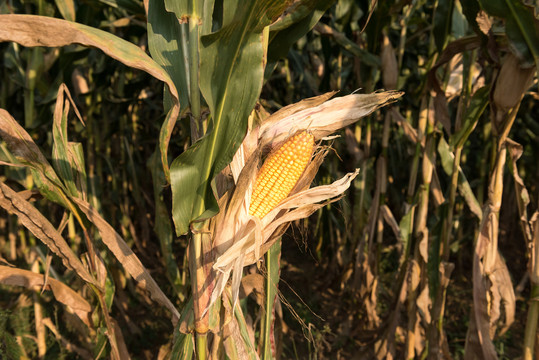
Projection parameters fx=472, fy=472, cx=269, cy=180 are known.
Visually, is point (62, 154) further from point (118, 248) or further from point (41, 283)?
point (41, 283)

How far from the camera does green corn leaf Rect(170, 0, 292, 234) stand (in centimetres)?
112

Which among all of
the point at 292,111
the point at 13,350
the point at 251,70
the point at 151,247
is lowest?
the point at 151,247

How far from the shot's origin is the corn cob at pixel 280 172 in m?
1.23

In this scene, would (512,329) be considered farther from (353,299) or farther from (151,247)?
(151,247)

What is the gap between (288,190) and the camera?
1267mm

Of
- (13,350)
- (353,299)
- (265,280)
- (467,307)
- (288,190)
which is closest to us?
(288,190)

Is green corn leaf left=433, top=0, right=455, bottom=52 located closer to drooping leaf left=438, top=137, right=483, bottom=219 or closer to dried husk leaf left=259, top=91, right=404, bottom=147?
drooping leaf left=438, top=137, right=483, bottom=219

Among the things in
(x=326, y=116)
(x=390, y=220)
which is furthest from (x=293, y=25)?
(x=390, y=220)

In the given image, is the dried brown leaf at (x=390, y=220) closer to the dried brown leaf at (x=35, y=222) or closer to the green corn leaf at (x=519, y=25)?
the green corn leaf at (x=519, y=25)

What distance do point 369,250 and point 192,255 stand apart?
2.32 metres

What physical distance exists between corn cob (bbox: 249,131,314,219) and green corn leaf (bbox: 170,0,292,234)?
131 millimetres

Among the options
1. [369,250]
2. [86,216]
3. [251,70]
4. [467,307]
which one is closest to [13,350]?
[86,216]

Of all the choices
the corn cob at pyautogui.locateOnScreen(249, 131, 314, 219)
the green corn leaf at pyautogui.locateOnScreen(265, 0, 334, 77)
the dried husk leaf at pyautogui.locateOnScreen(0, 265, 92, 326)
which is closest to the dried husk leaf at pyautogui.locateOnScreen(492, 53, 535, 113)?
the green corn leaf at pyautogui.locateOnScreen(265, 0, 334, 77)

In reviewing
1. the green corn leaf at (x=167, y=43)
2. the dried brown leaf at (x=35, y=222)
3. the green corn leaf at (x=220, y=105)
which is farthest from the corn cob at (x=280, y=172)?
the dried brown leaf at (x=35, y=222)
